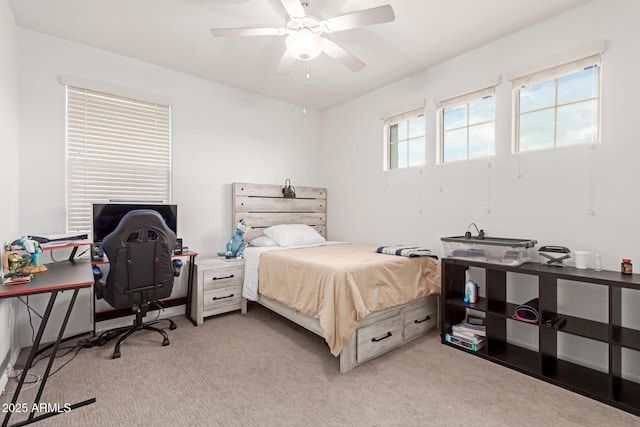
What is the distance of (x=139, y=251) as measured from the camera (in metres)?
2.44

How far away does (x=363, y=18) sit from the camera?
1972 millimetres

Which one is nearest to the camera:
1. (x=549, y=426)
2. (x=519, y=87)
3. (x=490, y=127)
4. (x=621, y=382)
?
(x=549, y=426)

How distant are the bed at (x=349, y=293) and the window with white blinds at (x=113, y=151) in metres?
1.33

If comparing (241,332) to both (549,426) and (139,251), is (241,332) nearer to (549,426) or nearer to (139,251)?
(139,251)

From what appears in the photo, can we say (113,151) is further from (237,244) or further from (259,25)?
(259,25)

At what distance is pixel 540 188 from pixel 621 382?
1433 millimetres

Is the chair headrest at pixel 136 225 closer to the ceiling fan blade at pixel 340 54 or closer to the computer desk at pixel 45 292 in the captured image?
the computer desk at pixel 45 292

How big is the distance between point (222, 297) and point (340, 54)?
2.62 m

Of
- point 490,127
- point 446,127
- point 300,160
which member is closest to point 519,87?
point 490,127

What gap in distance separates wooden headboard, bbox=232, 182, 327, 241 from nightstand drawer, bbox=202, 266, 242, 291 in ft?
2.00

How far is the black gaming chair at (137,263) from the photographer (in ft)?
7.74

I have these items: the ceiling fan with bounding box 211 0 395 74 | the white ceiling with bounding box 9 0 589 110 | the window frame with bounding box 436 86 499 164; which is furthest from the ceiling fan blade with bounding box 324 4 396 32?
the window frame with bounding box 436 86 499 164

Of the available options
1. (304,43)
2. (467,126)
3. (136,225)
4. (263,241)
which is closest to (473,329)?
(467,126)

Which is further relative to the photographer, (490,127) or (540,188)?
(490,127)
